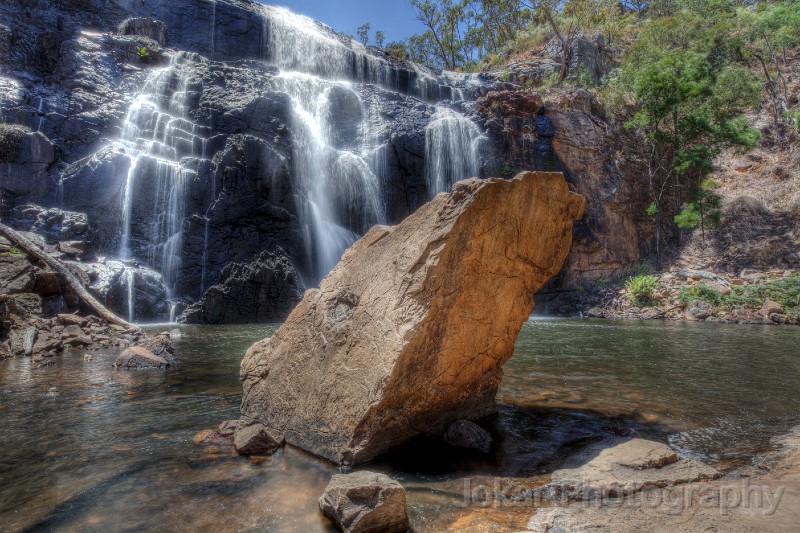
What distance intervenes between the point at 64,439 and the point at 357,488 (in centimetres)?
310

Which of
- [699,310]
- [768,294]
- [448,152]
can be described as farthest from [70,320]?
[768,294]

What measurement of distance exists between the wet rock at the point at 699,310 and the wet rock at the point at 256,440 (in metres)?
17.2

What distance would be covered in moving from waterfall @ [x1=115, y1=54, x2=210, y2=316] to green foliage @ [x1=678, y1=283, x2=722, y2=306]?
64.7ft

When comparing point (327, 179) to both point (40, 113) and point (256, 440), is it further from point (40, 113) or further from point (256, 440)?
point (256, 440)

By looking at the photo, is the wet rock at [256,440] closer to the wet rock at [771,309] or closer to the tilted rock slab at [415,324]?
the tilted rock slab at [415,324]

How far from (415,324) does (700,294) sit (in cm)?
1839

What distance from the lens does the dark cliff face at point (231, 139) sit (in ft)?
52.9

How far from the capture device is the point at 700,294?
17375mm

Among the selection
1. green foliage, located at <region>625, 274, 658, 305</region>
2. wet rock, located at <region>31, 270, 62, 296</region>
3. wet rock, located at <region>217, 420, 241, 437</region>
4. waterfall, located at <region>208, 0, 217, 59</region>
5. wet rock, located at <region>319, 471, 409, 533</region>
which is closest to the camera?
wet rock, located at <region>319, 471, 409, 533</region>

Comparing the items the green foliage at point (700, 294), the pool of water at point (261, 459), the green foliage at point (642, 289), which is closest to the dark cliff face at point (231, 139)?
the green foliage at point (642, 289)

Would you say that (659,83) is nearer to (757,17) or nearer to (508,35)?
(757,17)

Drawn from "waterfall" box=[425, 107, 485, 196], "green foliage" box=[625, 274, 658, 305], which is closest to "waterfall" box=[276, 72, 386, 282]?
"waterfall" box=[425, 107, 485, 196]

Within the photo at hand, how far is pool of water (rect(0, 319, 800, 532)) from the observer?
265 centimetres

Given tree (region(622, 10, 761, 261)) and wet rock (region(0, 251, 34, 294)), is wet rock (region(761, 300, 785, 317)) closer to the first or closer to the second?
tree (region(622, 10, 761, 261))
